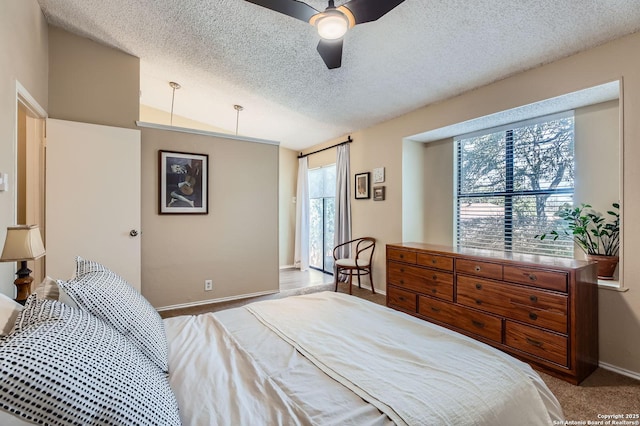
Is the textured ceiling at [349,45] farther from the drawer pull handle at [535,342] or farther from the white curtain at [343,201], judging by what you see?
the drawer pull handle at [535,342]

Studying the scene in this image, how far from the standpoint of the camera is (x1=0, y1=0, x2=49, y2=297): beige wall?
2014 mm

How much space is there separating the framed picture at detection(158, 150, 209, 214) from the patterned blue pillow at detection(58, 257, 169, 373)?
246cm

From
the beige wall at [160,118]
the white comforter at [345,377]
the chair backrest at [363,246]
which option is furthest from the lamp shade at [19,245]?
the beige wall at [160,118]

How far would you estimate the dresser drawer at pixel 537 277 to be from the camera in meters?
2.16

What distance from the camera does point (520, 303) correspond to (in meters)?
2.40

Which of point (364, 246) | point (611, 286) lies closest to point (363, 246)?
point (364, 246)

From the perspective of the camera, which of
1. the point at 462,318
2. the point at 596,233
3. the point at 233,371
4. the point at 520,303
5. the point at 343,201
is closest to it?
the point at 233,371

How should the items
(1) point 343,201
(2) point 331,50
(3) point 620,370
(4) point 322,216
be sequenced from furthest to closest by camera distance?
(4) point 322,216 < (1) point 343,201 < (3) point 620,370 < (2) point 331,50

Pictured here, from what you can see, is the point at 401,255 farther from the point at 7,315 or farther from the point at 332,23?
the point at 7,315

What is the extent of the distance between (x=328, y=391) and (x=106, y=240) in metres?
3.16

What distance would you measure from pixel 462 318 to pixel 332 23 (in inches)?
105

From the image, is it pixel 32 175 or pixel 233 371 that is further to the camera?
pixel 32 175

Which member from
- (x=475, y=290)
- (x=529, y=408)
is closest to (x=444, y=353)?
(x=529, y=408)

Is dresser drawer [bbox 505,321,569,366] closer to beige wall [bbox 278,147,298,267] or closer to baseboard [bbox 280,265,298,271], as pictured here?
baseboard [bbox 280,265,298,271]
